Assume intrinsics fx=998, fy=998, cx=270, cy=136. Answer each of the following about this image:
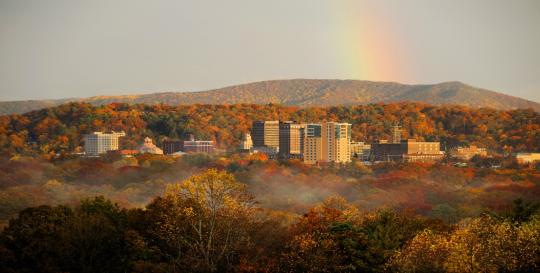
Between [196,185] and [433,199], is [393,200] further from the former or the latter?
[196,185]

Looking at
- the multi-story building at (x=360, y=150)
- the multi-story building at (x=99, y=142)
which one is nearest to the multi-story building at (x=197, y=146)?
the multi-story building at (x=99, y=142)

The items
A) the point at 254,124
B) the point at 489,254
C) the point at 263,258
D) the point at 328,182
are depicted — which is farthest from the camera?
the point at 254,124

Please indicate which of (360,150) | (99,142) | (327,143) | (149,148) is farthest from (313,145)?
(99,142)

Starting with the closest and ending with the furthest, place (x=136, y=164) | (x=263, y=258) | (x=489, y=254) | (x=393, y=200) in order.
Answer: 1. (x=489, y=254)
2. (x=263, y=258)
3. (x=393, y=200)
4. (x=136, y=164)

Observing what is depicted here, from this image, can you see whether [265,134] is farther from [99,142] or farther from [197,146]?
[99,142]

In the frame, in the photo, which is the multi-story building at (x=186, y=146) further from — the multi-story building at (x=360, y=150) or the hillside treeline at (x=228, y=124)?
the multi-story building at (x=360, y=150)

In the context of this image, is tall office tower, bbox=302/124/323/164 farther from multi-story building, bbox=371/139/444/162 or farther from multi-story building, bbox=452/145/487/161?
multi-story building, bbox=452/145/487/161

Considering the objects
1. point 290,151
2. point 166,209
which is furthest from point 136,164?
point 166,209
